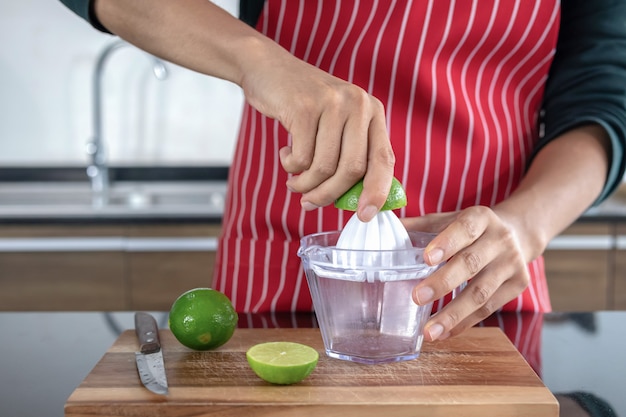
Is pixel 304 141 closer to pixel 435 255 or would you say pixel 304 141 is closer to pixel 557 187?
pixel 435 255

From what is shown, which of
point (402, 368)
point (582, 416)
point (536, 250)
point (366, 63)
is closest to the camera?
point (582, 416)

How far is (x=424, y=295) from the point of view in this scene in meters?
0.90

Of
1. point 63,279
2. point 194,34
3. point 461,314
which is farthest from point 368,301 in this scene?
point 63,279

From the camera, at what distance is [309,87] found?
2.89ft

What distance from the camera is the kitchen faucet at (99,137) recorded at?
286 centimetres

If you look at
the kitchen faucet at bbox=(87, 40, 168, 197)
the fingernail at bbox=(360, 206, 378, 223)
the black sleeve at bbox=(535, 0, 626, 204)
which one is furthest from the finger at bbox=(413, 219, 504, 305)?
the kitchen faucet at bbox=(87, 40, 168, 197)

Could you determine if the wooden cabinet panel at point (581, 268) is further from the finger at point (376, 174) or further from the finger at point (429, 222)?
the finger at point (376, 174)

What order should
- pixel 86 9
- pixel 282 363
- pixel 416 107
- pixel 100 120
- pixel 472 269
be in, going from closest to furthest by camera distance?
1. pixel 282 363
2. pixel 472 269
3. pixel 86 9
4. pixel 416 107
5. pixel 100 120

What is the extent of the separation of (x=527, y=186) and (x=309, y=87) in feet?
1.45

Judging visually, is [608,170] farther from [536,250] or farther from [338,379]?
[338,379]

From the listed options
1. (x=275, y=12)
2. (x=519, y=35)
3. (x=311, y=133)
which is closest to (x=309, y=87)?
(x=311, y=133)

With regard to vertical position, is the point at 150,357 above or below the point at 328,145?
below

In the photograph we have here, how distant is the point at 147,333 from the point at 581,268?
1.72m

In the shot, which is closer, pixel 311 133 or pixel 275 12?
pixel 311 133
